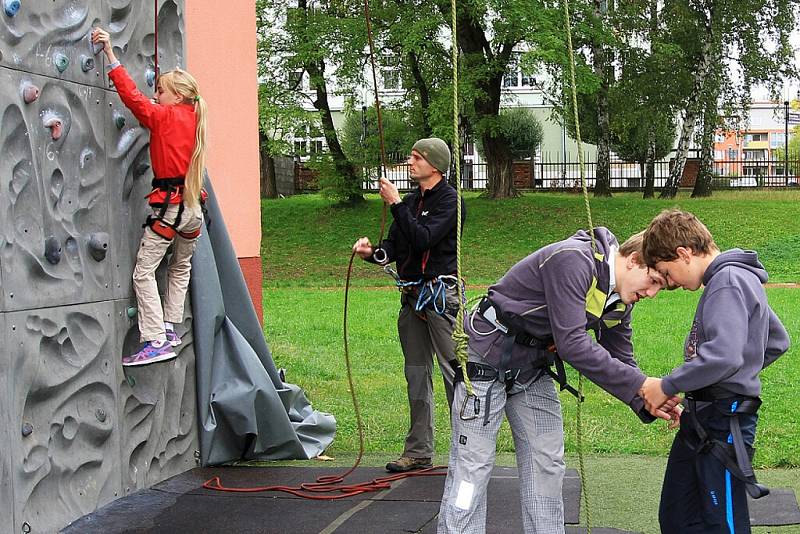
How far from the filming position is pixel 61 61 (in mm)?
5113

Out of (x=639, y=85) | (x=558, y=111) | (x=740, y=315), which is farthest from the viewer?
(x=639, y=85)

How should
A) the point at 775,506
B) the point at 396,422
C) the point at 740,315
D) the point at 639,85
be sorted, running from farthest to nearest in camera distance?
the point at 639,85
the point at 396,422
the point at 775,506
the point at 740,315

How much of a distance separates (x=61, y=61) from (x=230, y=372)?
7.76 feet

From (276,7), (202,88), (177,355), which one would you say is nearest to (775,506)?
(177,355)

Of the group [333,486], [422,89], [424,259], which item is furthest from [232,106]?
[422,89]

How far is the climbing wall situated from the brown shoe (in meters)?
1.31

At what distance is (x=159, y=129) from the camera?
5.55 meters

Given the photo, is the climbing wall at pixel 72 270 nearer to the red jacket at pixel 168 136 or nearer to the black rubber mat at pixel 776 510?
the red jacket at pixel 168 136

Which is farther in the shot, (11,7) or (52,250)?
(52,250)

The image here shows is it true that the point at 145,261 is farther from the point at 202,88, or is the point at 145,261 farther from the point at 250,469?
the point at 202,88

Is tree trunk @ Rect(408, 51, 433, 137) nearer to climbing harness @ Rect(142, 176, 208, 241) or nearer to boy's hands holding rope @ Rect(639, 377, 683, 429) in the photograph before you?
climbing harness @ Rect(142, 176, 208, 241)

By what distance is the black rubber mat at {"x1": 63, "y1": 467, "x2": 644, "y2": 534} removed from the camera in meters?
5.26

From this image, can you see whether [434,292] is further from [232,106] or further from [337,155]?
[337,155]

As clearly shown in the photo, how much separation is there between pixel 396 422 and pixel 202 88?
9.75 ft
